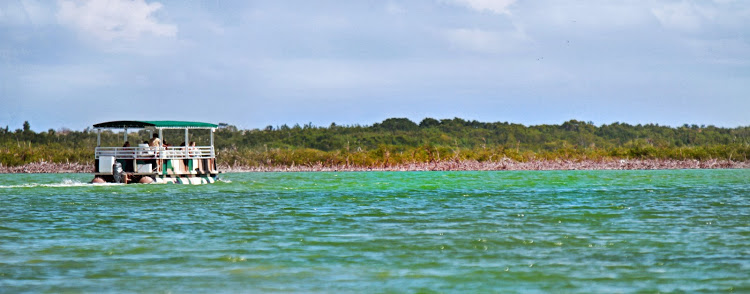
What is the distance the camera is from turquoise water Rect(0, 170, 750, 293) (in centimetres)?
1218

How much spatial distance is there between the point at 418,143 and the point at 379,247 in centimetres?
10837

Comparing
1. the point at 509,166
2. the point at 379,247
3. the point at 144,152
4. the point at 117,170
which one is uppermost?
the point at 144,152

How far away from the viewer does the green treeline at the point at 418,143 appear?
81.4m

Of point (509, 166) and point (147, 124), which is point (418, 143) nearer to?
point (509, 166)

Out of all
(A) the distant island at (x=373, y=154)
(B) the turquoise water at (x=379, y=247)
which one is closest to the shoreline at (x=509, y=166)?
(A) the distant island at (x=373, y=154)

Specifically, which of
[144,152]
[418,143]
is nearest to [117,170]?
[144,152]

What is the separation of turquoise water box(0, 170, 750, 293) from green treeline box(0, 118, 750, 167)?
174 ft

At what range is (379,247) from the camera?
635 inches

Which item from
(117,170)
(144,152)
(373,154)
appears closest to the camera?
(117,170)

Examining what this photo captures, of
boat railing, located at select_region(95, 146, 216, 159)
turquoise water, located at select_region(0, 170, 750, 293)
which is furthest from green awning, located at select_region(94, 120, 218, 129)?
turquoise water, located at select_region(0, 170, 750, 293)

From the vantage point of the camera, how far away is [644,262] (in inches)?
540

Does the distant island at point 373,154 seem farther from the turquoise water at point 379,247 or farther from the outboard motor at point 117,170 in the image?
the turquoise water at point 379,247

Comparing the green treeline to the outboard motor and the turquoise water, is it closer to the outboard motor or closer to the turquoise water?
the outboard motor

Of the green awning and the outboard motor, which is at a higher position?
the green awning
